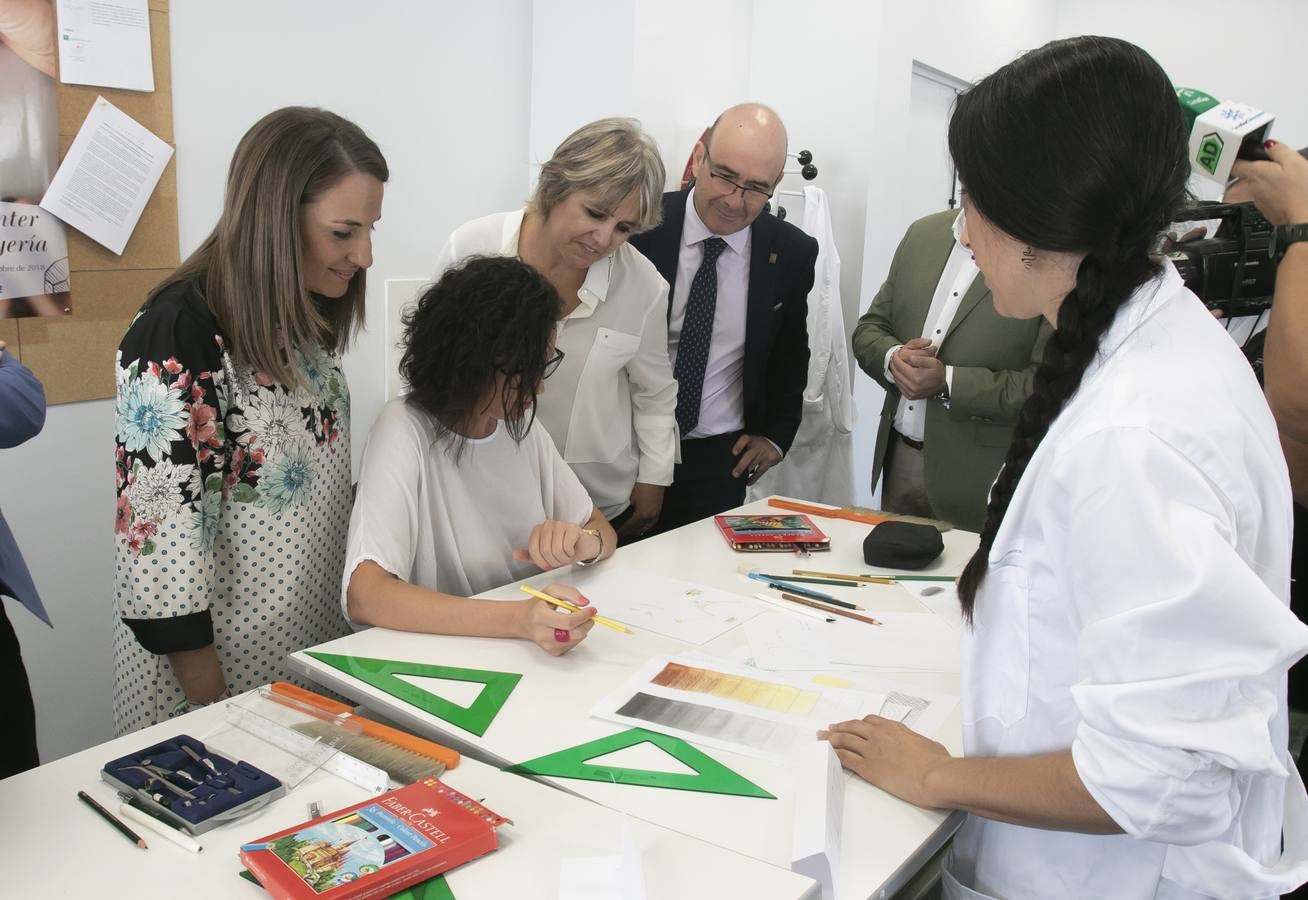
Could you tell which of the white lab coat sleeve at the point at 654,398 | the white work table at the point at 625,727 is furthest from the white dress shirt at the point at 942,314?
the white work table at the point at 625,727

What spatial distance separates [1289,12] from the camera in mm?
4836

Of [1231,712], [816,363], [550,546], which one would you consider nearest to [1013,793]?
[1231,712]

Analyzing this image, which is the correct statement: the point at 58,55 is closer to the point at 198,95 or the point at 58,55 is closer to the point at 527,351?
the point at 198,95

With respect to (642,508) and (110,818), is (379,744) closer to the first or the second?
(110,818)

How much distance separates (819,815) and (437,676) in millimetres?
608

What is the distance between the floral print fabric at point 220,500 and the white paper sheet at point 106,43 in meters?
1.15

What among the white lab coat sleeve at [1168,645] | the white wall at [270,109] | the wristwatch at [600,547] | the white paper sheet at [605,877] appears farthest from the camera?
the white wall at [270,109]

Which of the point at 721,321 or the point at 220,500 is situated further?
the point at 721,321

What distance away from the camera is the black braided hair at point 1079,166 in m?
0.88

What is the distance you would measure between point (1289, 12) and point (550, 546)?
16.8 feet

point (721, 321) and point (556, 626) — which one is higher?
point (721, 321)

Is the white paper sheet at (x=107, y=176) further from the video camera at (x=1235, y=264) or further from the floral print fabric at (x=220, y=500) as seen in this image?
the video camera at (x=1235, y=264)

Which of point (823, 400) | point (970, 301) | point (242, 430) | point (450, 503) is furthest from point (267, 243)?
point (823, 400)

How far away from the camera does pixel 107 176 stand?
2.31 meters
